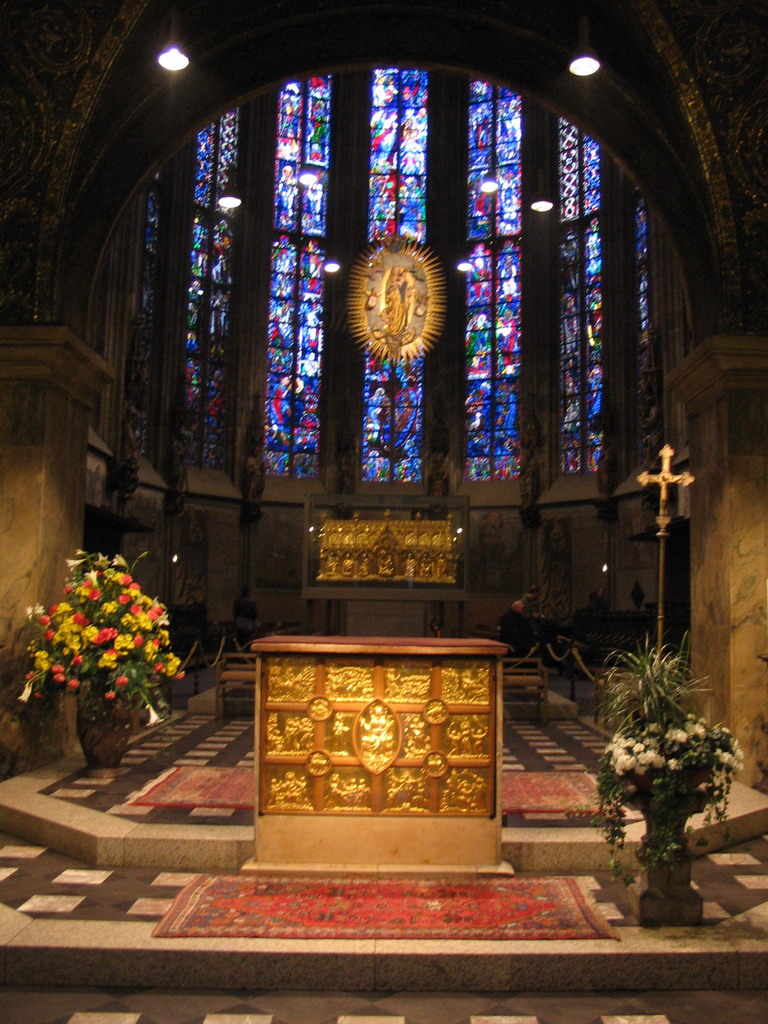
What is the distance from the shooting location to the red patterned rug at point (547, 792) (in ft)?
21.4

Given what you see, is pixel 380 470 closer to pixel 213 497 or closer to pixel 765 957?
pixel 213 497

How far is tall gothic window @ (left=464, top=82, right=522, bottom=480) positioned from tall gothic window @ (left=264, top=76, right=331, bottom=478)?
3.75 metres

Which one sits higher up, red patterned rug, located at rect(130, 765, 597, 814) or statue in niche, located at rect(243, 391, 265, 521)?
statue in niche, located at rect(243, 391, 265, 521)

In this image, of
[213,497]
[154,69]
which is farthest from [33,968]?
[213,497]

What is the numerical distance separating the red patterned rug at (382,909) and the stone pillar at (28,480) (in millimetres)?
3665

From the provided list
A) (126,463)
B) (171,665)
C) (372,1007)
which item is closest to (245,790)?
(171,665)

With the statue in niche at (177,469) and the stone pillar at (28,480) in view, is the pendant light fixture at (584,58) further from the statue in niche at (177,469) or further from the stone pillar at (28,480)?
the statue in niche at (177,469)

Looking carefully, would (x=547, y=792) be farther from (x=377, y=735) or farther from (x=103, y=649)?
(x=103, y=649)

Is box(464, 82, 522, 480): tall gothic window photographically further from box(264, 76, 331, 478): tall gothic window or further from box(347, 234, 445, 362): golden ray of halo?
box(347, 234, 445, 362): golden ray of halo

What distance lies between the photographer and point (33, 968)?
4188 mm

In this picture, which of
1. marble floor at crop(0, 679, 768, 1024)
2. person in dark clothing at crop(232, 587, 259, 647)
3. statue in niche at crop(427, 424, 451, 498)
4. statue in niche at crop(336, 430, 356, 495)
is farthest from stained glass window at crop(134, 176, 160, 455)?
marble floor at crop(0, 679, 768, 1024)

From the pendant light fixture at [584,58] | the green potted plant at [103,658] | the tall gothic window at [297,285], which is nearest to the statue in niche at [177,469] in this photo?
the tall gothic window at [297,285]

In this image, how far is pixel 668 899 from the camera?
15.1 ft

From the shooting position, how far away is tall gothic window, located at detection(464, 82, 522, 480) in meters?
23.4
